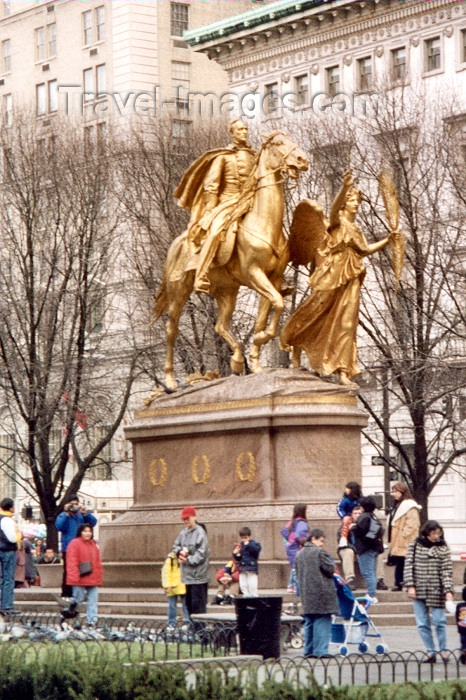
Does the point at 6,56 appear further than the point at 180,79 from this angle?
Yes

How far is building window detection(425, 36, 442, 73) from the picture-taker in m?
55.4

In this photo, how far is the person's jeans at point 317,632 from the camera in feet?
61.7

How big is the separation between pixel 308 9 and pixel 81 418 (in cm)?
2046

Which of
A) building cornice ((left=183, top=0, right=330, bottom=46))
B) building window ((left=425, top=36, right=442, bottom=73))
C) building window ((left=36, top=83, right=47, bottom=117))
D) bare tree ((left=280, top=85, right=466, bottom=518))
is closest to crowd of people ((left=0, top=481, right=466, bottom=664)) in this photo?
bare tree ((left=280, top=85, right=466, bottom=518))

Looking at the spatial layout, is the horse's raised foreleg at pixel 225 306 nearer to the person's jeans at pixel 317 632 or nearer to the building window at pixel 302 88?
the person's jeans at pixel 317 632

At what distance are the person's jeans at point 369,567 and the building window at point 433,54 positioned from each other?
33.8 meters

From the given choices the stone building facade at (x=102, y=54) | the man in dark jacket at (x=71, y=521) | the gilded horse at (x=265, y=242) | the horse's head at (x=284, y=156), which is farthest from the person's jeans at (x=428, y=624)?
the stone building facade at (x=102, y=54)

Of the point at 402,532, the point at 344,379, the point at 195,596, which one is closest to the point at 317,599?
the point at 195,596

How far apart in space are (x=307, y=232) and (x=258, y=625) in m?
10.3

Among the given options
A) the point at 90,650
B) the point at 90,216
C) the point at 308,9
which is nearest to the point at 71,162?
the point at 90,216

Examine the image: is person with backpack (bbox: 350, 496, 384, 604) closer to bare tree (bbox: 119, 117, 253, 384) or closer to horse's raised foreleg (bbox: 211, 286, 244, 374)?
horse's raised foreleg (bbox: 211, 286, 244, 374)

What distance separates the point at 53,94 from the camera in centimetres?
7862

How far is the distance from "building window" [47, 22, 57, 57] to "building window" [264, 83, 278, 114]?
21.0 m

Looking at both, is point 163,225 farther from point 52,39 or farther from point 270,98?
point 52,39
